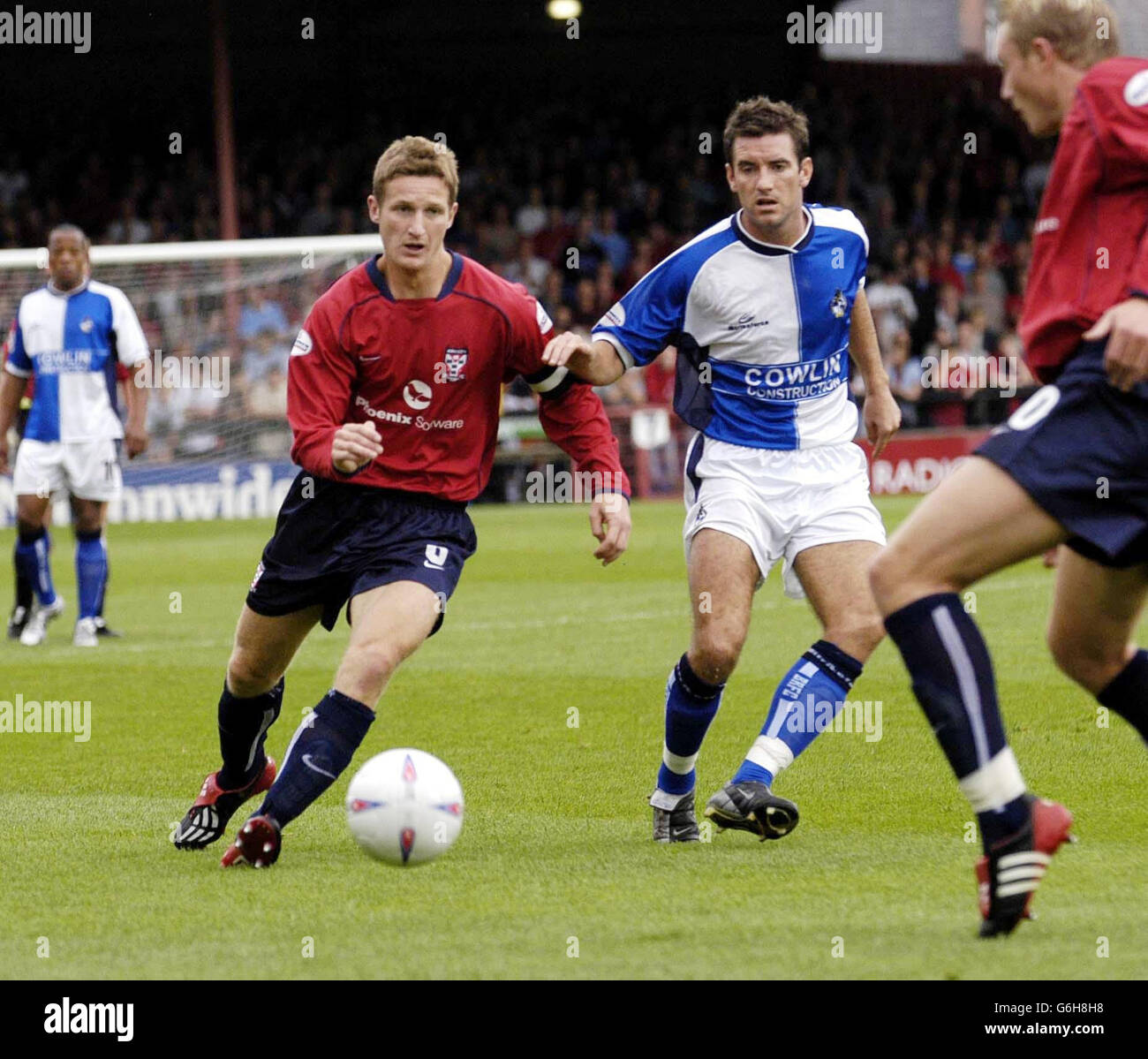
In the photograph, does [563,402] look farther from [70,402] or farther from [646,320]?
[70,402]

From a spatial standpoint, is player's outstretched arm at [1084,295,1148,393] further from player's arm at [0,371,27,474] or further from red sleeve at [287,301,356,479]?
player's arm at [0,371,27,474]

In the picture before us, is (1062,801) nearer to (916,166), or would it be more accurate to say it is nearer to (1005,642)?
(1005,642)

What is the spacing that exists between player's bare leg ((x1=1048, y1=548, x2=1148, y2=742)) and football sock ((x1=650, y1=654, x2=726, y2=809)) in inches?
60.7

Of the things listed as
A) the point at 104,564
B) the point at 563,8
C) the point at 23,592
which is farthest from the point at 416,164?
the point at 563,8

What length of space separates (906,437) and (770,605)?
9.47 metres

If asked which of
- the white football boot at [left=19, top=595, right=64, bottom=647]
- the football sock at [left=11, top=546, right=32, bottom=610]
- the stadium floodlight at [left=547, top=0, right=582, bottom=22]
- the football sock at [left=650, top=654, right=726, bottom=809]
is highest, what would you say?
the stadium floodlight at [left=547, top=0, right=582, bottom=22]

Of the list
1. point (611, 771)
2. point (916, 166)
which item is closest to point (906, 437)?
point (916, 166)

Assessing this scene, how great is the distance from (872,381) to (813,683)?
105 cm

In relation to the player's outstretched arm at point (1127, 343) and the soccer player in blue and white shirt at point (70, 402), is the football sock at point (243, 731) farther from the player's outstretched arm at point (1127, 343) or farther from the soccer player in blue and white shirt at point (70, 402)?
the soccer player in blue and white shirt at point (70, 402)

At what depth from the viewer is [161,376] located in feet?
66.0

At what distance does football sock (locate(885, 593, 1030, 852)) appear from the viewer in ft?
13.1

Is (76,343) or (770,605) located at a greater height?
(76,343)

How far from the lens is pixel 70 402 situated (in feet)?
38.0

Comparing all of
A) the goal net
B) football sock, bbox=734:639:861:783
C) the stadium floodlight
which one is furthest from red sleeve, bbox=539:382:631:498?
the stadium floodlight
